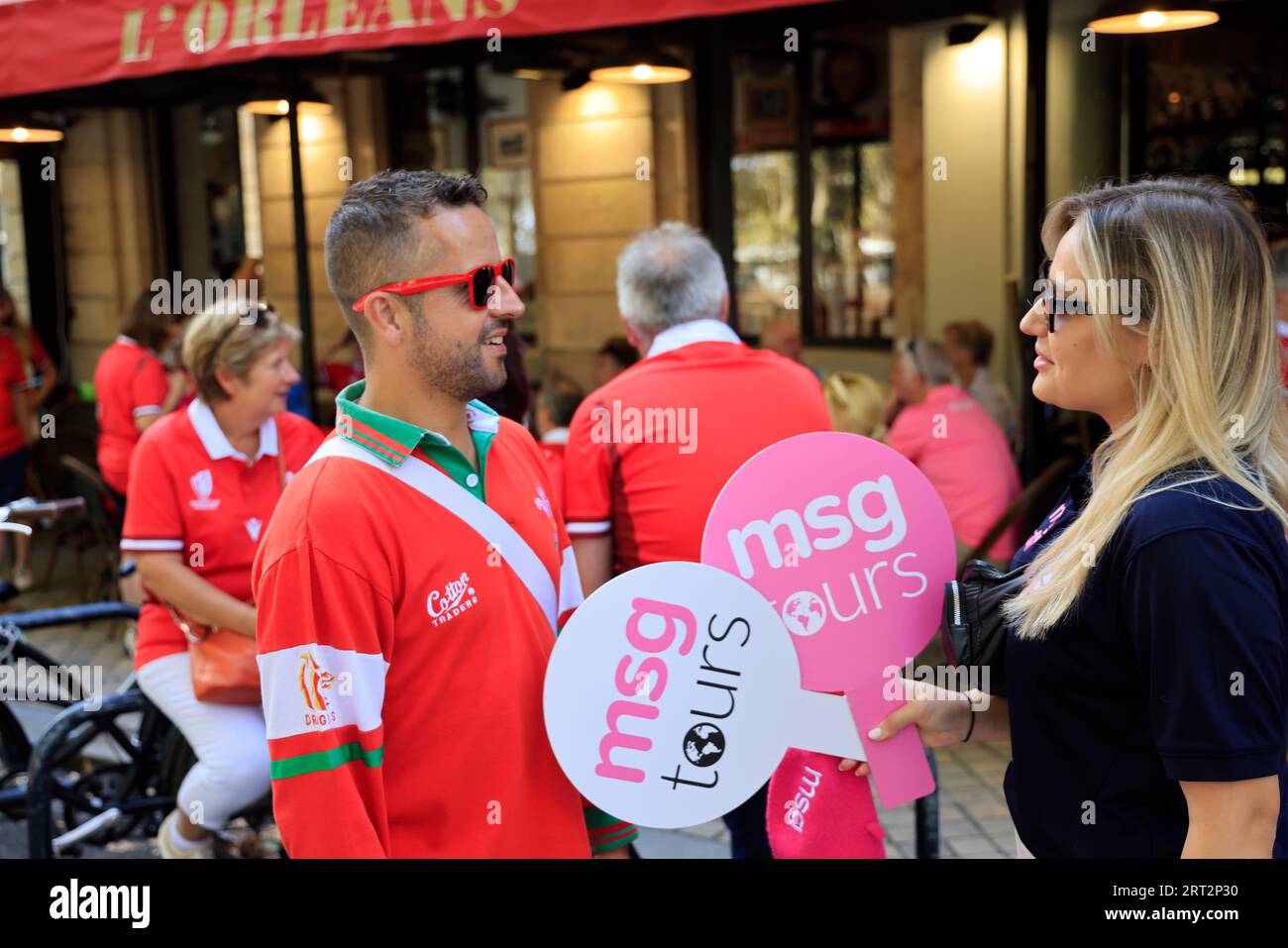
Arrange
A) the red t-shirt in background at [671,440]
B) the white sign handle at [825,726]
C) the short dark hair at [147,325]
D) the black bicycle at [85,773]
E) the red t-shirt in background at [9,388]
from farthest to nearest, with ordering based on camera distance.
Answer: the red t-shirt in background at [9,388], the short dark hair at [147,325], the black bicycle at [85,773], the red t-shirt in background at [671,440], the white sign handle at [825,726]

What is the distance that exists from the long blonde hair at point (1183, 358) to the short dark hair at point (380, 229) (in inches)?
40.5

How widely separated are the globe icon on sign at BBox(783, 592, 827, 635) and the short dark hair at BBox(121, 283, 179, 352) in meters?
5.82

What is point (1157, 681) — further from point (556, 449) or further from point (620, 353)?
point (620, 353)

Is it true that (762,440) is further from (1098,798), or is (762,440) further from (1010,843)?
(1010,843)

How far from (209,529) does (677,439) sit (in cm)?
137

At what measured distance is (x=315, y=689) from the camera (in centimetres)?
192

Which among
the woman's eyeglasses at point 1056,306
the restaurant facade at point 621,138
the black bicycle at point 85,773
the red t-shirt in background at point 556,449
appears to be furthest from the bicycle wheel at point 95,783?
the woman's eyeglasses at point 1056,306

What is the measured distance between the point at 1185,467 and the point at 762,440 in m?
1.55

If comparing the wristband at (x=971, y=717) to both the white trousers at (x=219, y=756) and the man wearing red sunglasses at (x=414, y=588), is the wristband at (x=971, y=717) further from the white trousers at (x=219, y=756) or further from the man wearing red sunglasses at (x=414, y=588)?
the white trousers at (x=219, y=756)

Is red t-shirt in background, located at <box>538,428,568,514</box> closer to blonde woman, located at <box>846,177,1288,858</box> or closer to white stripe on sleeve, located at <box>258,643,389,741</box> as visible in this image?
white stripe on sleeve, located at <box>258,643,389,741</box>

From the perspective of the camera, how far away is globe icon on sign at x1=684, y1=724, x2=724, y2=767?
6.81ft

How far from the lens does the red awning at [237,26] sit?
477cm

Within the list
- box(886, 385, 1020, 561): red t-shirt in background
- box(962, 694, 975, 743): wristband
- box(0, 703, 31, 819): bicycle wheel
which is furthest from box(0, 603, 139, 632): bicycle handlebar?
box(962, 694, 975, 743): wristband

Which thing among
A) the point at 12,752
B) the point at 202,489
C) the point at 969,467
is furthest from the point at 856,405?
the point at 12,752
